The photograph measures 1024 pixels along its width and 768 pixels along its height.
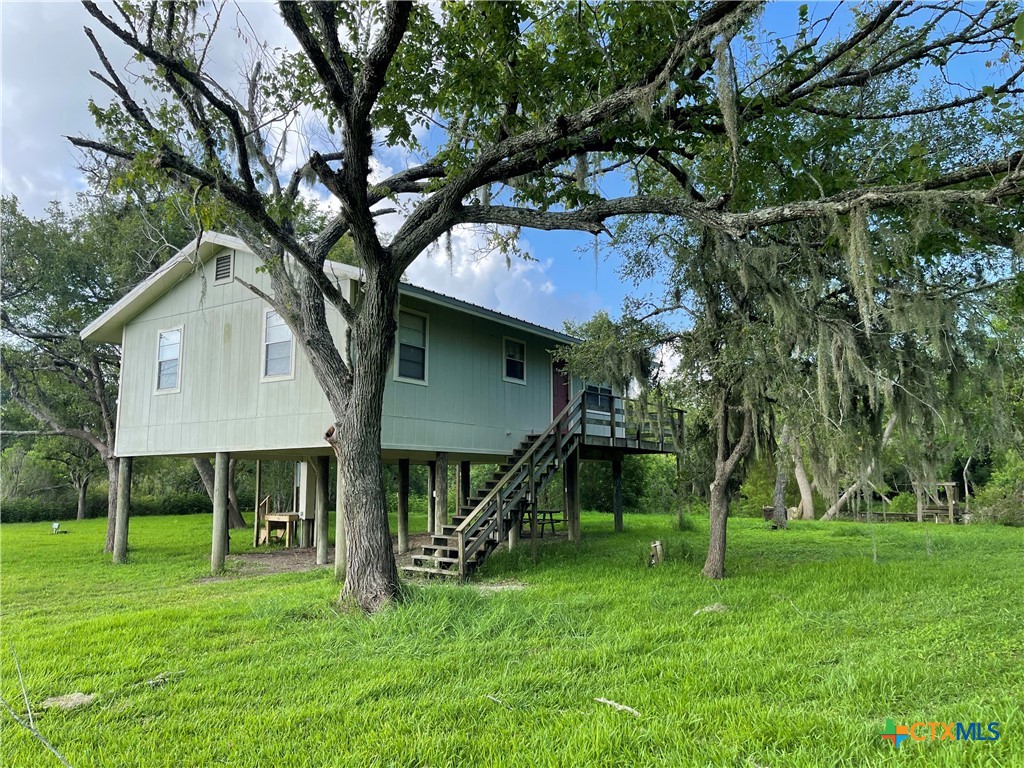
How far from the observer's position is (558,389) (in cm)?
1488

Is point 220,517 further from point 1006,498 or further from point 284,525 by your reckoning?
point 1006,498

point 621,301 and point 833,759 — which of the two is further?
point 621,301

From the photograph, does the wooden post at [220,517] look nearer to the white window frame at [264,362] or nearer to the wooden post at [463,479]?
the white window frame at [264,362]

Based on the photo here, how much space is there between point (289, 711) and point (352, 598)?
8.98ft

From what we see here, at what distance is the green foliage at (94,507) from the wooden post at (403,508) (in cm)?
2068

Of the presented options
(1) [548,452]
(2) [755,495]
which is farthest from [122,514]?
(2) [755,495]

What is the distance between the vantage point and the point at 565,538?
Result: 568 inches

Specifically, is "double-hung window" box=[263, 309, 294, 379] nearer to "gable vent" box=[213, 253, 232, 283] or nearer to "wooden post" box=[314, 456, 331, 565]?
"gable vent" box=[213, 253, 232, 283]

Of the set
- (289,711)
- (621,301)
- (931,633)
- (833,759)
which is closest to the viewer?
(833,759)

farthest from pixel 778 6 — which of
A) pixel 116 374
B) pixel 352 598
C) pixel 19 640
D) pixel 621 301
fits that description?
pixel 116 374

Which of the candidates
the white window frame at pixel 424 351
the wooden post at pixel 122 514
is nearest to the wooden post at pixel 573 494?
the white window frame at pixel 424 351

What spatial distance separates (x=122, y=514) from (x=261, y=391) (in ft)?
16.0

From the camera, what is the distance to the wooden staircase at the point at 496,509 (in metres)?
9.23

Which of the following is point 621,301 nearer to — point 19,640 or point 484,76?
point 484,76
